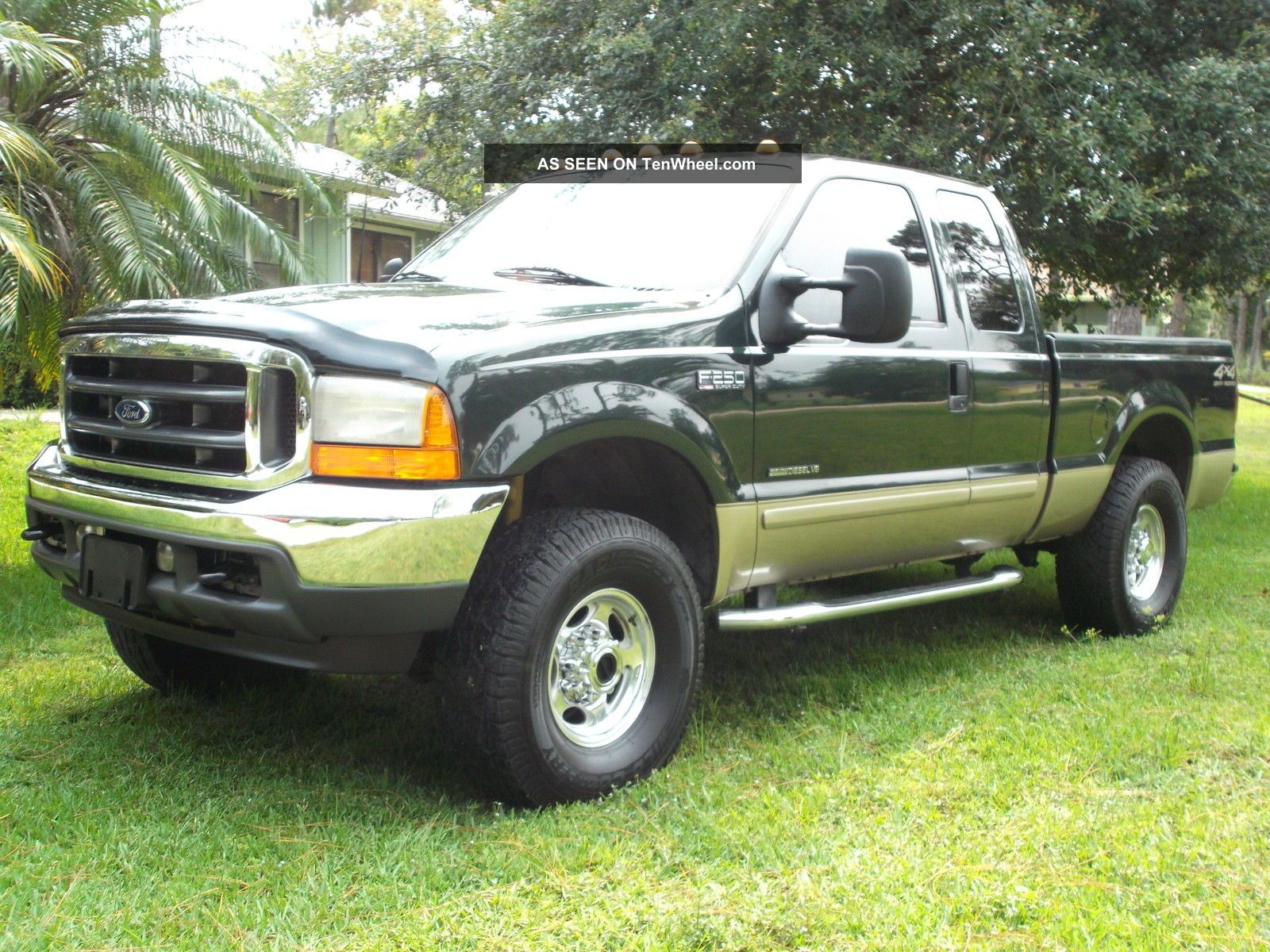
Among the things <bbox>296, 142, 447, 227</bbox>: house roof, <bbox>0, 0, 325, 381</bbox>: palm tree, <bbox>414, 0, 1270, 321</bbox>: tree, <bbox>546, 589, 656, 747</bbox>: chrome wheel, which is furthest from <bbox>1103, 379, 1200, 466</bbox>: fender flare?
<bbox>296, 142, 447, 227</bbox>: house roof

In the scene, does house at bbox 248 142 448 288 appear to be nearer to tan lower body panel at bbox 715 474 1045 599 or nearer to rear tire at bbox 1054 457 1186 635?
rear tire at bbox 1054 457 1186 635

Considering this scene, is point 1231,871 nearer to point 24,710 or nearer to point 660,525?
point 660,525

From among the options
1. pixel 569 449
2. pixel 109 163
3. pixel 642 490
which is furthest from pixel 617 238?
pixel 109 163

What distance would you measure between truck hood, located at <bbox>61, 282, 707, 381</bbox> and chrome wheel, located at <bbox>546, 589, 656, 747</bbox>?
83cm

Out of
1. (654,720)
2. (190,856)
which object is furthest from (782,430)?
(190,856)

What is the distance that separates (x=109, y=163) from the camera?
783 centimetres

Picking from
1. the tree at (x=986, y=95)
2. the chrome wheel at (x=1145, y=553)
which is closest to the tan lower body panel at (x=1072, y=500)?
the chrome wheel at (x=1145, y=553)

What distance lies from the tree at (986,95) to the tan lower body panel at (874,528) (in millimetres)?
3969

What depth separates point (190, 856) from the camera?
10.7 ft

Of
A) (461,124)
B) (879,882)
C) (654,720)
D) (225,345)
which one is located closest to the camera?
(879,882)

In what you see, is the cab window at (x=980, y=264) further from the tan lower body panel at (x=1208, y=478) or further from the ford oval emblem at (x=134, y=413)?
the ford oval emblem at (x=134, y=413)

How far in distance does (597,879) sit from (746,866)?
38 centimetres

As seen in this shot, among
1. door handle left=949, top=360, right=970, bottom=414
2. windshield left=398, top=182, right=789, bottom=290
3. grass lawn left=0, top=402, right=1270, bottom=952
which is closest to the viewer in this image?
grass lawn left=0, top=402, right=1270, bottom=952

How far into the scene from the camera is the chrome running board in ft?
13.6
